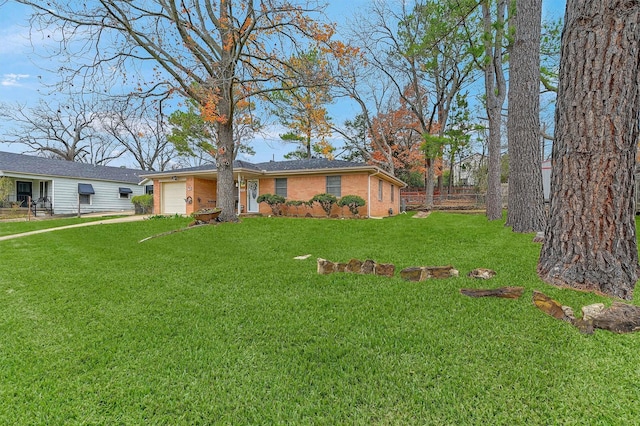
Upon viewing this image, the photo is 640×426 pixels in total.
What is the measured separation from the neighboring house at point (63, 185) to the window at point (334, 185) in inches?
595

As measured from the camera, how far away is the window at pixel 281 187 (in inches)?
592

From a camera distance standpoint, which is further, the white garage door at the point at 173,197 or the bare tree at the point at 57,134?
the bare tree at the point at 57,134

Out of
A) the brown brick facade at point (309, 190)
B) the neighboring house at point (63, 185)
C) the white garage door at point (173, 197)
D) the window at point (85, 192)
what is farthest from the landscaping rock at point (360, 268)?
the window at point (85, 192)

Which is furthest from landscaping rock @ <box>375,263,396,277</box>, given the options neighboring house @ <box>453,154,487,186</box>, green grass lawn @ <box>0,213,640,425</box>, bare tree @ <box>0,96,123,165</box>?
neighboring house @ <box>453,154,487,186</box>

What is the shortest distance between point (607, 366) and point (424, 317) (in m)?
1.15

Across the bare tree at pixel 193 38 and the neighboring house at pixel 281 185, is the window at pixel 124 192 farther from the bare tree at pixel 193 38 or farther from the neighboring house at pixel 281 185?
the bare tree at pixel 193 38

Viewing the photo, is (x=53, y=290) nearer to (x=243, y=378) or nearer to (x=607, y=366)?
(x=243, y=378)

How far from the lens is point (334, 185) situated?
14.0 metres

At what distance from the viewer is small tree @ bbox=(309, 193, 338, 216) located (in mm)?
13406

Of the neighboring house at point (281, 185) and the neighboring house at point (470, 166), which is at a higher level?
the neighboring house at point (470, 166)

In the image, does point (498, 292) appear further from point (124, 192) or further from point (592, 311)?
point (124, 192)

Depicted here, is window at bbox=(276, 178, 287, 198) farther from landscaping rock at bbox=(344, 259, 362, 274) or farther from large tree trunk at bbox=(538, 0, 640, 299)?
large tree trunk at bbox=(538, 0, 640, 299)

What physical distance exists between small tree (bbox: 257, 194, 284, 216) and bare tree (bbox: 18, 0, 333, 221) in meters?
4.12

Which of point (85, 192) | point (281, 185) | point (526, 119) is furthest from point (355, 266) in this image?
point (85, 192)
